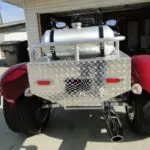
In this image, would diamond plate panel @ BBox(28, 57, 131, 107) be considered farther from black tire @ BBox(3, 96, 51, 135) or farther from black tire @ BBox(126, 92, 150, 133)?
black tire @ BBox(3, 96, 51, 135)

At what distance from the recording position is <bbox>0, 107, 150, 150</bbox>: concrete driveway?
328 centimetres

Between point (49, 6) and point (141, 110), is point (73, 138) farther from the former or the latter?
point (49, 6)

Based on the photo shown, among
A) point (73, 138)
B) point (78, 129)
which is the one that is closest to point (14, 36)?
point (78, 129)

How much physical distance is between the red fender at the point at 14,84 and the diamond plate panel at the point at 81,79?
1.24 ft

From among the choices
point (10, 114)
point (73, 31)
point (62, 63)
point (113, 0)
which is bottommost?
point (10, 114)

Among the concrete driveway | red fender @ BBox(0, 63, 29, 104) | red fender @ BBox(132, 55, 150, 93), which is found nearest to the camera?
red fender @ BBox(132, 55, 150, 93)

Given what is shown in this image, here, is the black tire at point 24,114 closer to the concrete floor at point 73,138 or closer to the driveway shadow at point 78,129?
the concrete floor at point 73,138

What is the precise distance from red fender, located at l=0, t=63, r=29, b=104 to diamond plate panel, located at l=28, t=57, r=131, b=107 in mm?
377

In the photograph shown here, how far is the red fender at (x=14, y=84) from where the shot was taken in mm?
3053

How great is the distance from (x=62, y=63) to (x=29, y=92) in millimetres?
605

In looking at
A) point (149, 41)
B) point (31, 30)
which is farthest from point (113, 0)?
point (149, 41)

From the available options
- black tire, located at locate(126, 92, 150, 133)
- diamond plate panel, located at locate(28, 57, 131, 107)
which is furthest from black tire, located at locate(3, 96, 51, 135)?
black tire, located at locate(126, 92, 150, 133)

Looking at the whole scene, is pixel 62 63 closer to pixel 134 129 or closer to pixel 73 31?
pixel 73 31

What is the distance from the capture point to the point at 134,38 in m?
15.9
